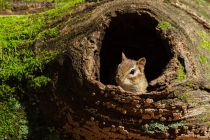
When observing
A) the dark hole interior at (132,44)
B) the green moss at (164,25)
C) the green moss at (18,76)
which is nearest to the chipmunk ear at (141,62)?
the dark hole interior at (132,44)

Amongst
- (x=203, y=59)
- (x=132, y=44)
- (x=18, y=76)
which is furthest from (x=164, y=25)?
(x=18, y=76)

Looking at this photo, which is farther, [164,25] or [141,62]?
[141,62]

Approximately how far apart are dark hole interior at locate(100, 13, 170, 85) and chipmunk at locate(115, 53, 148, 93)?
436mm

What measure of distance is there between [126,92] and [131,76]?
3.17ft

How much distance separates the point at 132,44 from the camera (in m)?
5.10

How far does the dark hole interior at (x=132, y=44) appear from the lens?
426 centimetres

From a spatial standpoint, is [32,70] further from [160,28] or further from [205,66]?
[205,66]

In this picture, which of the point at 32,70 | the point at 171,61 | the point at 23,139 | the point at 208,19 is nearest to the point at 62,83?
the point at 32,70

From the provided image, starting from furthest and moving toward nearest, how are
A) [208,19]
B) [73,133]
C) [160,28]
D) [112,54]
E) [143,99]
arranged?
[112,54] < [208,19] < [73,133] < [160,28] < [143,99]

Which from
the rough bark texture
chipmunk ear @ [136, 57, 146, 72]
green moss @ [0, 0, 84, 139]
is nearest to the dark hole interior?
the rough bark texture

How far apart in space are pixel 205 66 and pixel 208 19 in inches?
42.3

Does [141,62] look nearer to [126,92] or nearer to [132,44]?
[132,44]

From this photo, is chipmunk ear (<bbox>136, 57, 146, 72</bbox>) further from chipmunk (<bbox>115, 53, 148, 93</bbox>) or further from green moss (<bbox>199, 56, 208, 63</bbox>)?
green moss (<bbox>199, 56, 208, 63</bbox>)

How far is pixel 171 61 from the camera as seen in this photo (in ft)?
12.3
